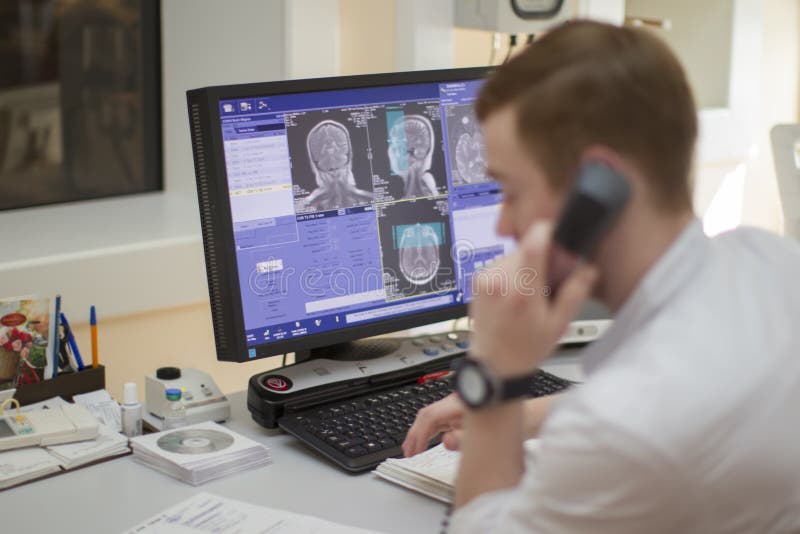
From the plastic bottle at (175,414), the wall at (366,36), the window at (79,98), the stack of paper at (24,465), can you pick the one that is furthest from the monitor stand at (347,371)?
the window at (79,98)

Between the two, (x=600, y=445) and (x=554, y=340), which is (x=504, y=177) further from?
(x=600, y=445)

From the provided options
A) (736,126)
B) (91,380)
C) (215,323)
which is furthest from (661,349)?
(736,126)

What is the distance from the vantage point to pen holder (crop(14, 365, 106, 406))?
5.30ft

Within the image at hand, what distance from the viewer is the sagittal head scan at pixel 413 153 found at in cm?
167

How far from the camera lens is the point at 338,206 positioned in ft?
5.26

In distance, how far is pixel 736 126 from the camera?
361 centimetres

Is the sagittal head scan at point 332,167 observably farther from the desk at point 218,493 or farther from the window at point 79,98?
the window at point 79,98

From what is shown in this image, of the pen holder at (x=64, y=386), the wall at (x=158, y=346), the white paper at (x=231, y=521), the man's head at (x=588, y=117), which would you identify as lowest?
the wall at (x=158, y=346)

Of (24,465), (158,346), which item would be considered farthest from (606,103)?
(158,346)

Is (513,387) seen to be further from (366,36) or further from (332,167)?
(366,36)

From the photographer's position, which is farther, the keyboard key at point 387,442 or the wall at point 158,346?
the wall at point 158,346

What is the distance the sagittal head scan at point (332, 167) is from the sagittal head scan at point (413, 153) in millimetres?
83

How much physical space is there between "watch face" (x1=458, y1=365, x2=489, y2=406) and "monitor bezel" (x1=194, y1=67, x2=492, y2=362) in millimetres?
629

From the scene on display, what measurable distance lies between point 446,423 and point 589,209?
1.98 ft
